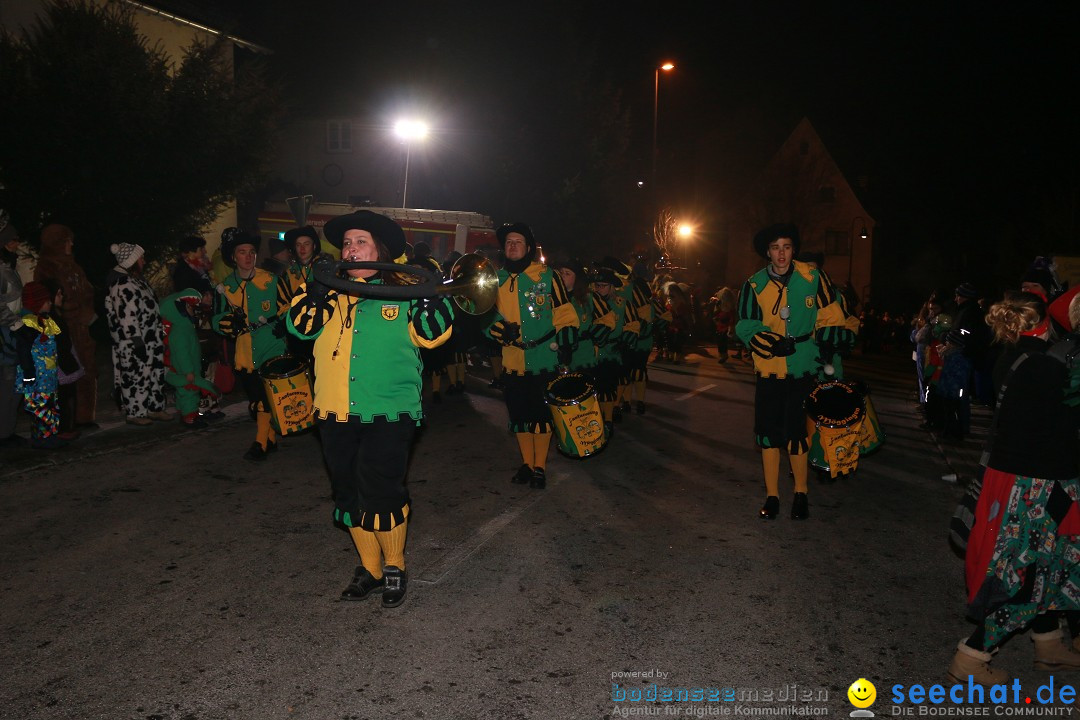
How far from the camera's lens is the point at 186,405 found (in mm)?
9734

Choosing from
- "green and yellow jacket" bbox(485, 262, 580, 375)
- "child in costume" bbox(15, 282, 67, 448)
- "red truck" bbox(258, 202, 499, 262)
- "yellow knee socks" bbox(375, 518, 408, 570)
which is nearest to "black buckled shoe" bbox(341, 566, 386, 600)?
"yellow knee socks" bbox(375, 518, 408, 570)

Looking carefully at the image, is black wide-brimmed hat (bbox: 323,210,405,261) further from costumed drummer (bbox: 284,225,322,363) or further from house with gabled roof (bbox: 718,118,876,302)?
house with gabled roof (bbox: 718,118,876,302)

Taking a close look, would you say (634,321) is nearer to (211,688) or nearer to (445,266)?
(445,266)

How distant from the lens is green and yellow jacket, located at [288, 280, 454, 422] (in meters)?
4.65

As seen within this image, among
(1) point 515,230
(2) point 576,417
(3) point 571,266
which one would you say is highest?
(1) point 515,230

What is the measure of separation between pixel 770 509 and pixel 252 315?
16.0ft

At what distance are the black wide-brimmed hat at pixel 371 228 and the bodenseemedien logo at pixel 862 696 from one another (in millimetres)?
3166

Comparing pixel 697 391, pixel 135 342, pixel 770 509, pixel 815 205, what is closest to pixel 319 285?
pixel 770 509

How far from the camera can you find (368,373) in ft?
15.3

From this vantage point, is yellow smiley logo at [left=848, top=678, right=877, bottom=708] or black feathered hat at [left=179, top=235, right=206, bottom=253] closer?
yellow smiley logo at [left=848, top=678, right=877, bottom=708]

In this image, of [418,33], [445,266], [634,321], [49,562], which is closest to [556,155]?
[418,33]

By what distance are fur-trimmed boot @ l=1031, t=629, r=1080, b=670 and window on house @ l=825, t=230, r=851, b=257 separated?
48.8 m

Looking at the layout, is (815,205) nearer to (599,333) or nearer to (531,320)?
(599,333)

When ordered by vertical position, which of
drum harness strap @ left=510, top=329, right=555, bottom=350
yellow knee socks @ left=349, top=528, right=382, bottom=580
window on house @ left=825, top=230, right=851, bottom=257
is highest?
window on house @ left=825, top=230, right=851, bottom=257
